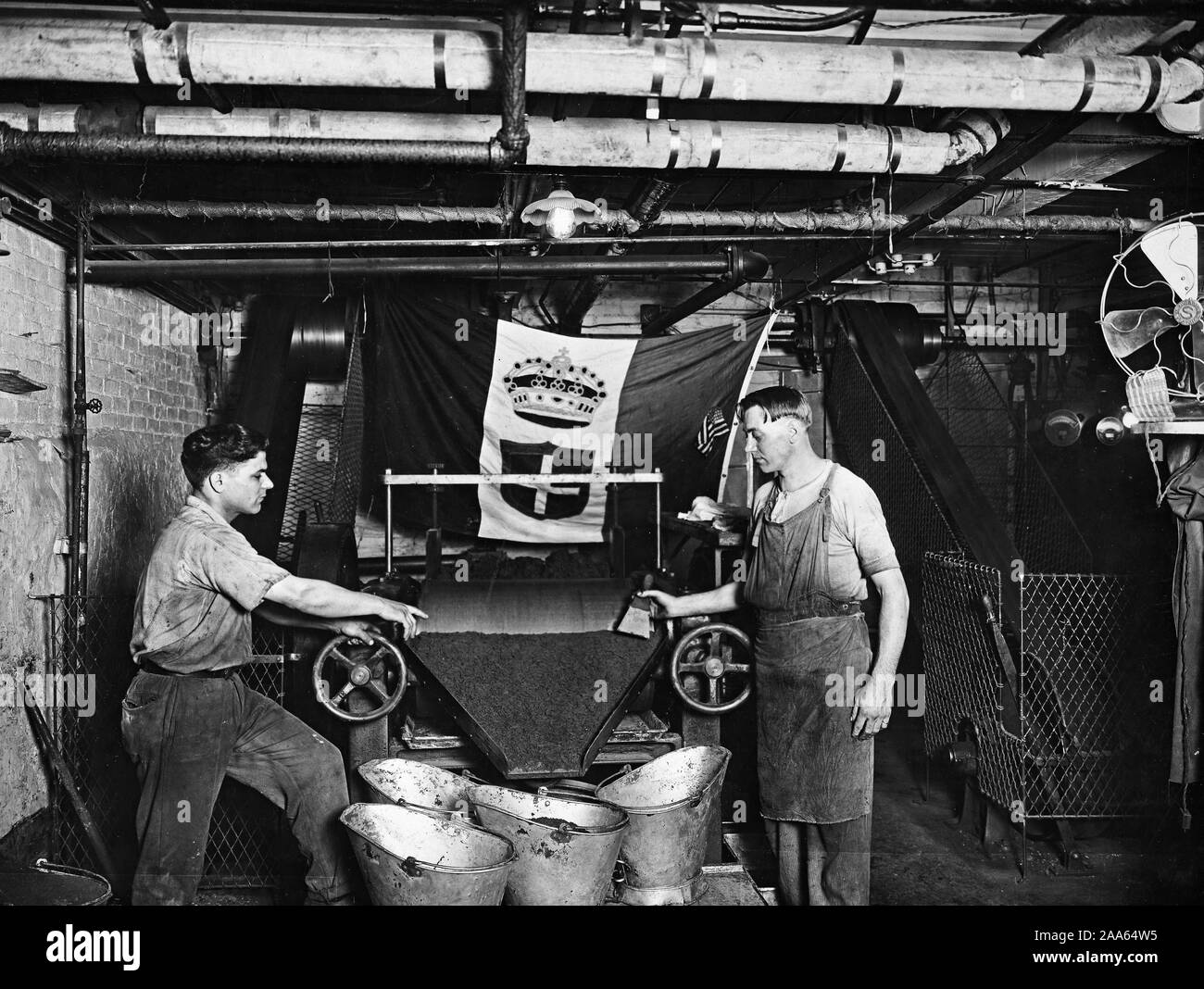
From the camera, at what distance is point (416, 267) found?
4.27m

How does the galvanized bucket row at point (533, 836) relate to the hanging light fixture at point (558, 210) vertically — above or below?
below

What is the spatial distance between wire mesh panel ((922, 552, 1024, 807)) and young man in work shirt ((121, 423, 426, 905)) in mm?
2717

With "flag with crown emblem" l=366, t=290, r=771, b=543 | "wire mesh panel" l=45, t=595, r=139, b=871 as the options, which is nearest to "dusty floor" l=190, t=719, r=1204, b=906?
"wire mesh panel" l=45, t=595, r=139, b=871

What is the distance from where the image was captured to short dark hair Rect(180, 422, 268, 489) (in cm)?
318

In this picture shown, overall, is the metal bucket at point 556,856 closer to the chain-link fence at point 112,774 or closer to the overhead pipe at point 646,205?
the chain-link fence at point 112,774

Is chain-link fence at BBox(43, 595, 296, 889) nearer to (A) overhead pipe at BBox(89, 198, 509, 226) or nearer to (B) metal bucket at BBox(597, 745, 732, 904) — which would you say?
(B) metal bucket at BBox(597, 745, 732, 904)

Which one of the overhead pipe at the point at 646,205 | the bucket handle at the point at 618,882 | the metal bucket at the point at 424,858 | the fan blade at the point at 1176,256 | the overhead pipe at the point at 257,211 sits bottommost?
the bucket handle at the point at 618,882

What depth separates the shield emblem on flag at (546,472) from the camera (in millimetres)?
5230

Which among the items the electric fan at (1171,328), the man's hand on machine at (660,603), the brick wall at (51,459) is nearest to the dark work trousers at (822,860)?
the man's hand on machine at (660,603)

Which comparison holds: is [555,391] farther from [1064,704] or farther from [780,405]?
[1064,704]

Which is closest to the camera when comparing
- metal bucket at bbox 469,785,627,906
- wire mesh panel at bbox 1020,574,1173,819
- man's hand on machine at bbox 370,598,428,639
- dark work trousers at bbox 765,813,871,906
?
metal bucket at bbox 469,785,627,906

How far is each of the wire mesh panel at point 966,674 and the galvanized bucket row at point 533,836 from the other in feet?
4.96

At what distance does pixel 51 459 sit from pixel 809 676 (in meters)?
3.34

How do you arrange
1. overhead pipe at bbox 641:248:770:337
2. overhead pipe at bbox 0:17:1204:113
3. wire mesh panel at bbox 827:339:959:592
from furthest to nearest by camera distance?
1. wire mesh panel at bbox 827:339:959:592
2. overhead pipe at bbox 641:248:770:337
3. overhead pipe at bbox 0:17:1204:113
